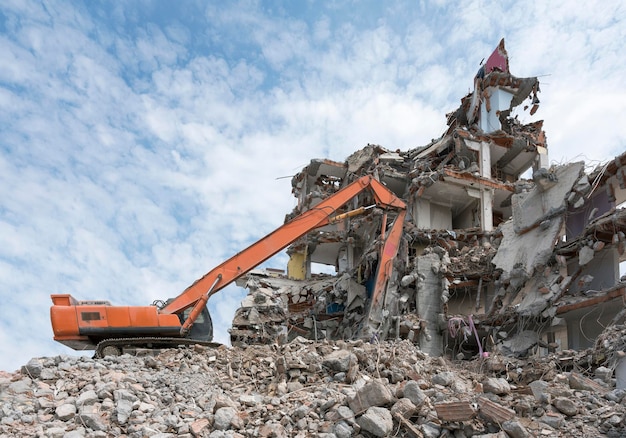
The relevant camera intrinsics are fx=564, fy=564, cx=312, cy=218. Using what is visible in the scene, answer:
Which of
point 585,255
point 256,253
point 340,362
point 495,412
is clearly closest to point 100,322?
point 256,253

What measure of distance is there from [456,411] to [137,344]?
23.3ft

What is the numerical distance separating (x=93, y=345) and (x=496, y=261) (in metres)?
12.8

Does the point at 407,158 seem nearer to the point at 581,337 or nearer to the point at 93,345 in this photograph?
the point at 581,337

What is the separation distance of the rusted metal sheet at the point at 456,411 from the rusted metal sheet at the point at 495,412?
119mm

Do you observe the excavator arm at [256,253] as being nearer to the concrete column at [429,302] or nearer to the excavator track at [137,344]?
the excavator track at [137,344]

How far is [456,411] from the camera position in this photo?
6.25 metres

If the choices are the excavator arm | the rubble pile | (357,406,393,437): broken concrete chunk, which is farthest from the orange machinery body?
(357,406,393,437): broken concrete chunk

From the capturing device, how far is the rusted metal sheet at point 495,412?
6141mm

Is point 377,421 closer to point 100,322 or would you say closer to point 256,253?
point 100,322

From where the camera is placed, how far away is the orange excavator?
1097 cm

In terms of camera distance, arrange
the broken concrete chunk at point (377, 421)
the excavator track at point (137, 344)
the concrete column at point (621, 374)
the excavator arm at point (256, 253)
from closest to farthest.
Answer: the broken concrete chunk at point (377, 421), the concrete column at point (621, 374), the excavator track at point (137, 344), the excavator arm at point (256, 253)

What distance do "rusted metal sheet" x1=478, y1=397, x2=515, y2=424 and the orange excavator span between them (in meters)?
6.53

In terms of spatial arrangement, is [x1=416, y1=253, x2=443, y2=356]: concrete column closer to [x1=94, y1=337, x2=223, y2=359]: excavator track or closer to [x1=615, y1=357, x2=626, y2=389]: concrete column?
[x1=94, y1=337, x2=223, y2=359]: excavator track

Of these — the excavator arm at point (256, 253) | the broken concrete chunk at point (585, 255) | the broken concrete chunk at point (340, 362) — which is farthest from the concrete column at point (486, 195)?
the broken concrete chunk at point (340, 362)
